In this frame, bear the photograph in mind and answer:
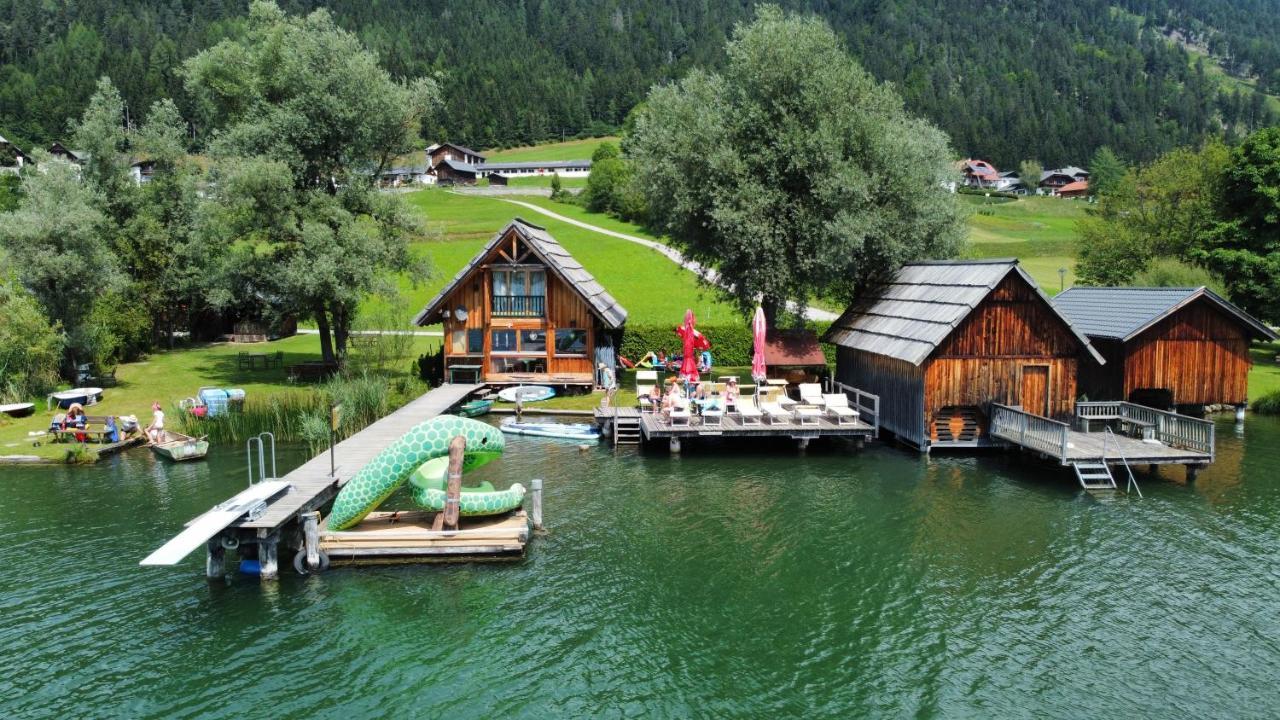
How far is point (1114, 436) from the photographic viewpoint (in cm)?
2850

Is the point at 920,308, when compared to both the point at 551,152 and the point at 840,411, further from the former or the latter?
the point at 551,152

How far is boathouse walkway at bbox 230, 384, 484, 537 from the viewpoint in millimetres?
19938

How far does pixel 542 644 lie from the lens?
16.3 m

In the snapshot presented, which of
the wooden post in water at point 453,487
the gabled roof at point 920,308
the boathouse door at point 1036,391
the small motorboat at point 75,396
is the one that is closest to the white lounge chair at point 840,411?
the gabled roof at point 920,308

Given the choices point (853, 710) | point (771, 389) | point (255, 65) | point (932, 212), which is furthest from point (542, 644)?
point (255, 65)

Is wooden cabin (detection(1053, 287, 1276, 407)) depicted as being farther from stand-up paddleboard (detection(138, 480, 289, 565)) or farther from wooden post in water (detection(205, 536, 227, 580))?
wooden post in water (detection(205, 536, 227, 580))

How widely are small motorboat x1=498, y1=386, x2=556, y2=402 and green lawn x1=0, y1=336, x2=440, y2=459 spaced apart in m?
7.08

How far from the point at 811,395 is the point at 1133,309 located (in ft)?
43.3

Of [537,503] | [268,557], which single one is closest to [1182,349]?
[537,503]

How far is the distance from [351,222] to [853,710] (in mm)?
31150

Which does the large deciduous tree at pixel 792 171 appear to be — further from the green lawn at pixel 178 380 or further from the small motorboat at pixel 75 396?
the small motorboat at pixel 75 396

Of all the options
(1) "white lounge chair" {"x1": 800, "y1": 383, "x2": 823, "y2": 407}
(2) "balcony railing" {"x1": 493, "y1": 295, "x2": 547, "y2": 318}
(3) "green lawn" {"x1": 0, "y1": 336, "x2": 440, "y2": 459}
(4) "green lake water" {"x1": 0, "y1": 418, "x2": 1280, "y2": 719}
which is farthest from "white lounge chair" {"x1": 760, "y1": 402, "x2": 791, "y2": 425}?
(3) "green lawn" {"x1": 0, "y1": 336, "x2": 440, "y2": 459}

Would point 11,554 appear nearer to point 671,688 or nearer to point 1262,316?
point 671,688

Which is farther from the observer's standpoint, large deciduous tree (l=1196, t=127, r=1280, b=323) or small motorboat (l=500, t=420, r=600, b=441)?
large deciduous tree (l=1196, t=127, r=1280, b=323)
